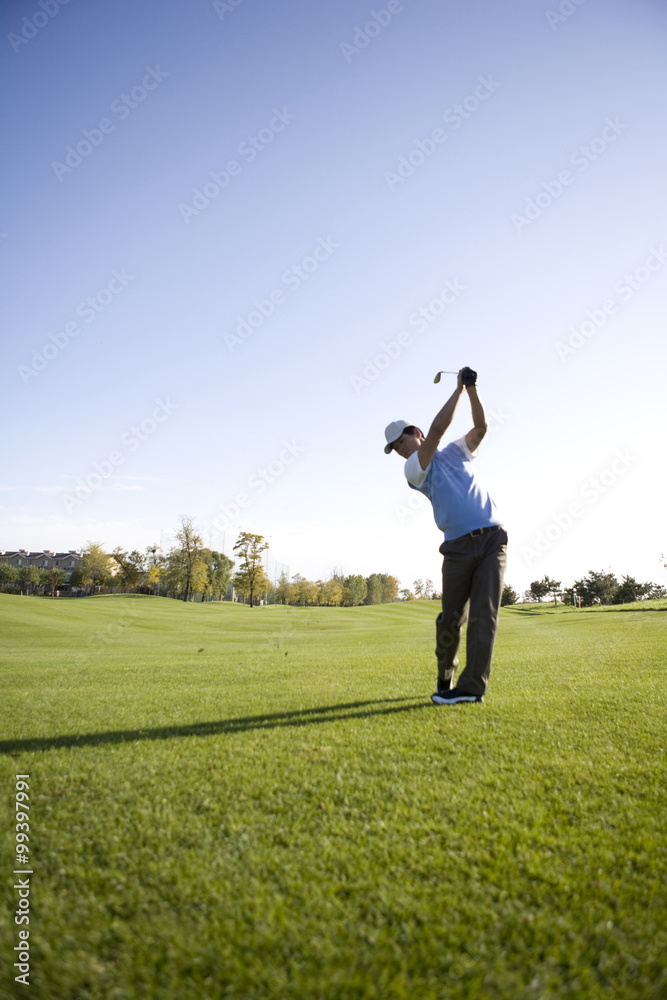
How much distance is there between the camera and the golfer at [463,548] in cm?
475

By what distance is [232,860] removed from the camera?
85.0 inches

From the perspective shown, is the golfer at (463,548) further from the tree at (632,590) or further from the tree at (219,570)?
the tree at (219,570)

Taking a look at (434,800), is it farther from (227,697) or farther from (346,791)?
(227,697)

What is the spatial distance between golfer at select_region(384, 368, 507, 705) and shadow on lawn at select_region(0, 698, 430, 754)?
21.5 inches

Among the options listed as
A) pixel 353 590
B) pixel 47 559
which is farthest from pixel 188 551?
pixel 47 559

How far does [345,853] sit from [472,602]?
3.00 meters

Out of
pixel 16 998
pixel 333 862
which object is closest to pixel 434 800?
pixel 333 862

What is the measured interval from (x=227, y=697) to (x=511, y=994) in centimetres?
450

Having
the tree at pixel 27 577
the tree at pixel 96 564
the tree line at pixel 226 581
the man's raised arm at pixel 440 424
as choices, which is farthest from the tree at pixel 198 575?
the man's raised arm at pixel 440 424

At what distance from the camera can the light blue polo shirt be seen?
16.2 ft

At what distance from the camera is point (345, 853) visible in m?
2.20

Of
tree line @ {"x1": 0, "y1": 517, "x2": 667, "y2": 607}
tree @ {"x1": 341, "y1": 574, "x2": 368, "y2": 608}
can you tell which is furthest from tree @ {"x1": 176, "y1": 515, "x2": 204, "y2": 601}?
tree @ {"x1": 341, "y1": 574, "x2": 368, "y2": 608}

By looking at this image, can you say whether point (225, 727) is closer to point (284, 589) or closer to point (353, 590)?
point (284, 589)

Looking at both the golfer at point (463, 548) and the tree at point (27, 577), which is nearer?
the golfer at point (463, 548)
